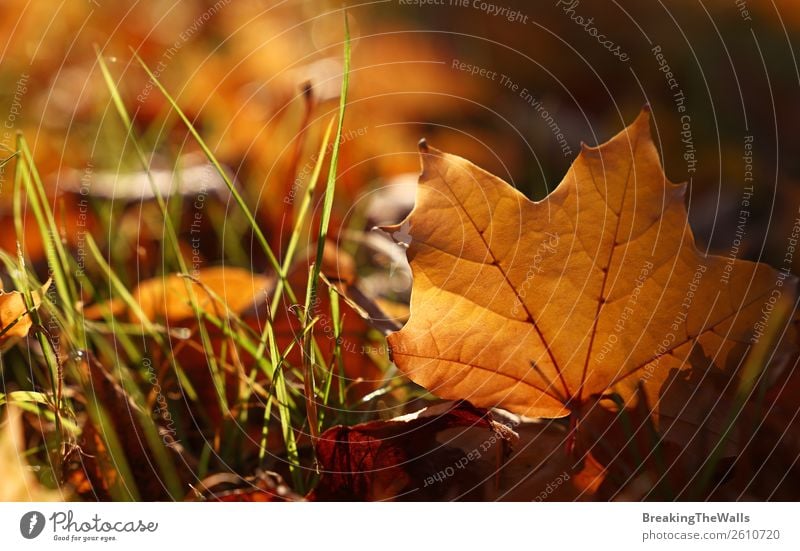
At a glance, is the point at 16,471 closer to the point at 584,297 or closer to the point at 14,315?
the point at 14,315

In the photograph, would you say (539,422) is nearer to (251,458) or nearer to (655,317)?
(655,317)

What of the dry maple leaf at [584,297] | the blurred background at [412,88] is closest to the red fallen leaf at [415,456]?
the dry maple leaf at [584,297]

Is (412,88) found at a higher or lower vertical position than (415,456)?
higher

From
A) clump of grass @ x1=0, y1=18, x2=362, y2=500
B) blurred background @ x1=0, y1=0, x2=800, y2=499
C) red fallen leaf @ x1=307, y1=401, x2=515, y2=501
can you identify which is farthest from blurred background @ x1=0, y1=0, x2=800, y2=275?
red fallen leaf @ x1=307, y1=401, x2=515, y2=501

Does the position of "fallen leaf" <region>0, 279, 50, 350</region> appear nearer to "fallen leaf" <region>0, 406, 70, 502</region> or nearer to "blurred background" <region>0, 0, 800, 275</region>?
"fallen leaf" <region>0, 406, 70, 502</region>

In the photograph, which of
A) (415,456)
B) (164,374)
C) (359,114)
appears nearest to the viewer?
(415,456)

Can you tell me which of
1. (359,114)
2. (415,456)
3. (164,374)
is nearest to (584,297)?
(415,456)

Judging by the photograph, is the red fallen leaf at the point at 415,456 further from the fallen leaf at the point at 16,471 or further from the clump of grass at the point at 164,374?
the fallen leaf at the point at 16,471
